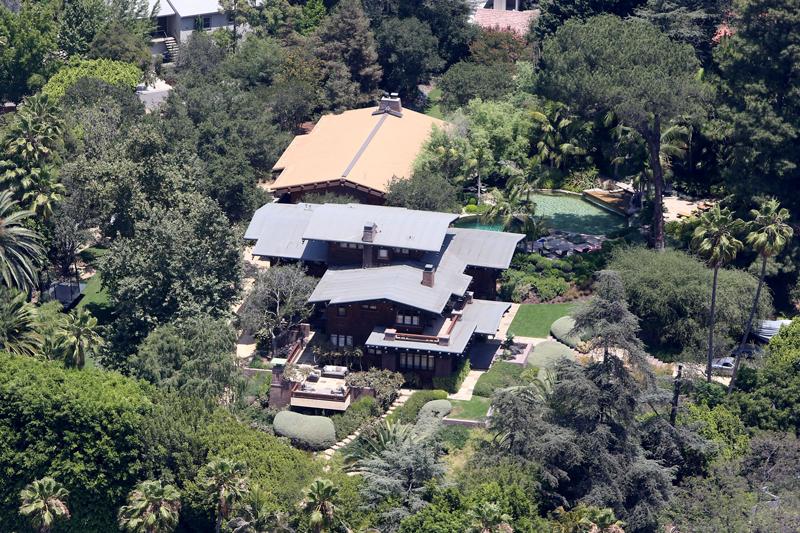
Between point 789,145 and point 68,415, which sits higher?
point 789,145

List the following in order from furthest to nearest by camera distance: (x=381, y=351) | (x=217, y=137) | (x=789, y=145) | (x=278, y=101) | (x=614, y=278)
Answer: (x=278, y=101)
(x=217, y=137)
(x=789, y=145)
(x=381, y=351)
(x=614, y=278)

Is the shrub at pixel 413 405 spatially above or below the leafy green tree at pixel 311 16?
below

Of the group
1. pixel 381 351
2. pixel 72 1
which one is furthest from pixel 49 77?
pixel 381 351

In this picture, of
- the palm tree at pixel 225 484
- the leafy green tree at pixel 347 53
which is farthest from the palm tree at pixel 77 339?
the leafy green tree at pixel 347 53

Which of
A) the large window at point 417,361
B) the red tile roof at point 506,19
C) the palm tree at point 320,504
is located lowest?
the large window at point 417,361

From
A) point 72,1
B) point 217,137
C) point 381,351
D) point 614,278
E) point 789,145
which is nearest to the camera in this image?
point 614,278

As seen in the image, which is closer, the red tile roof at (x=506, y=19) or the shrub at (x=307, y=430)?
the shrub at (x=307, y=430)

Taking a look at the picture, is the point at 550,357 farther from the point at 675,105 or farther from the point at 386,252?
the point at 675,105

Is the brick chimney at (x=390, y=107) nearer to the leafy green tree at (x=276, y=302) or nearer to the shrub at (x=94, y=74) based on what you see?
the shrub at (x=94, y=74)
